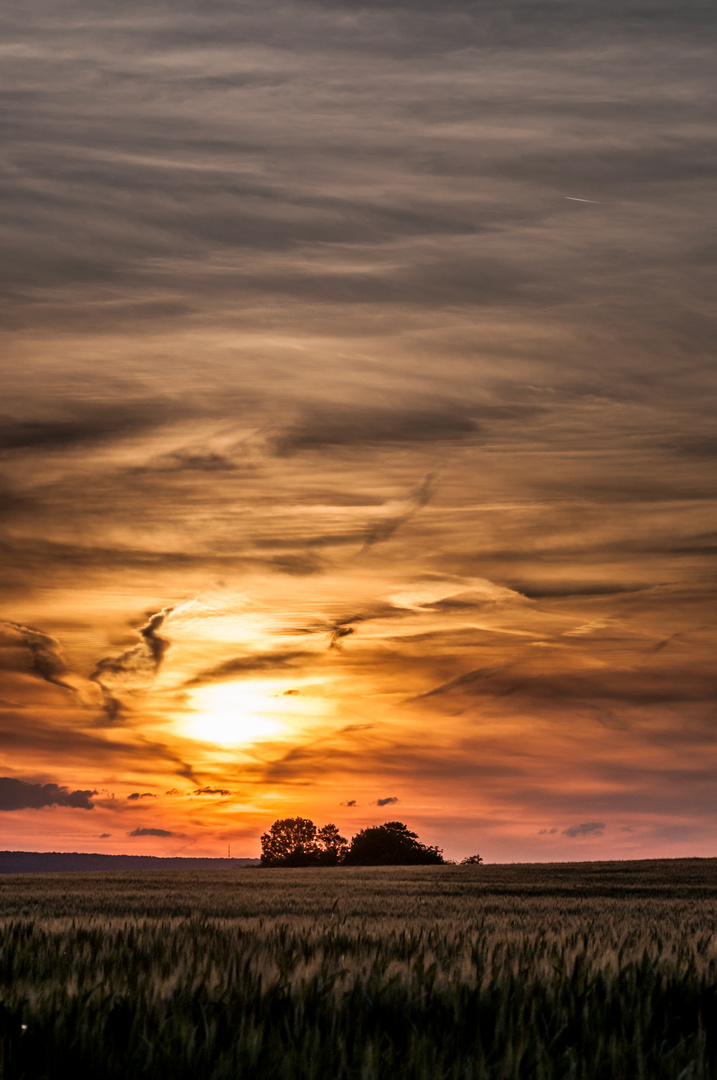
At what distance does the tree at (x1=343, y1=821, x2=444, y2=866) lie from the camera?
3575 inches

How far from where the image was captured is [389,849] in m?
92.0

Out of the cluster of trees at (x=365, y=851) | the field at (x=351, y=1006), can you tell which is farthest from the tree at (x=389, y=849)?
the field at (x=351, y=1006)

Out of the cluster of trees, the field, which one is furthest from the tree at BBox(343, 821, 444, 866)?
the field

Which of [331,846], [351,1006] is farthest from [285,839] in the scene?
[351,1006]

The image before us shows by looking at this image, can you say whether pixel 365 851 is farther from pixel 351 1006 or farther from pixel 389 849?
pixel 351 1006

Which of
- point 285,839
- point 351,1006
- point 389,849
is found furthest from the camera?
point 285,839

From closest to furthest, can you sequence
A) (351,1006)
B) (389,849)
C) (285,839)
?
1. (351,1006)
2. (389,849)
3. (285,839)

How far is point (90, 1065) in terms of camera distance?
4465mm

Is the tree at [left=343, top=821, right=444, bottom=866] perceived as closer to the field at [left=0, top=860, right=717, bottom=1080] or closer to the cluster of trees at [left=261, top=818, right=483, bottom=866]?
the cluster of trees at [left=261, top=818, right=483, bottom=866]

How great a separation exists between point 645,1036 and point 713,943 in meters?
4.30

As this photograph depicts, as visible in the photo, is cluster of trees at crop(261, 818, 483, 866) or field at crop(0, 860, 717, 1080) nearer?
field at crop(0, 860, 717, 1080)

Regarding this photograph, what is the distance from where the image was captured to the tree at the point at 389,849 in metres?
90.8

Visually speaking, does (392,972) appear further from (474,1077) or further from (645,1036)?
(474,1077)

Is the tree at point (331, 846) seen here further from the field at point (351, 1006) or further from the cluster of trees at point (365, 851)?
the field at point (351, 1006)
